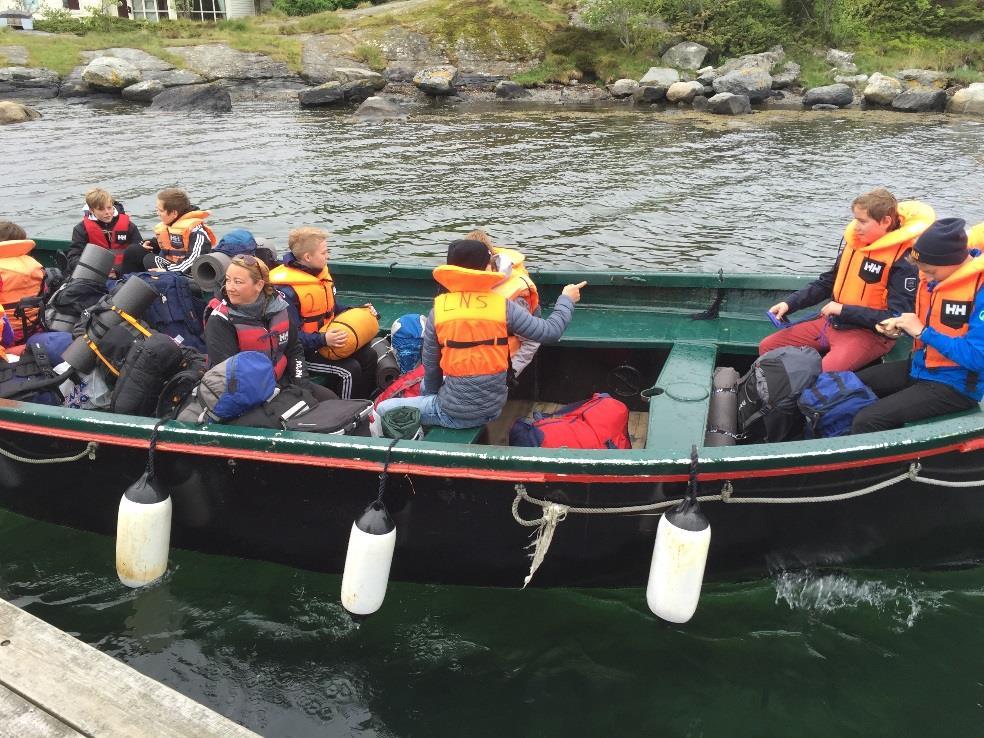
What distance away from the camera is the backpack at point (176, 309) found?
545cm

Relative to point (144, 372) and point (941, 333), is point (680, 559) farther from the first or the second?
point (144, 372)

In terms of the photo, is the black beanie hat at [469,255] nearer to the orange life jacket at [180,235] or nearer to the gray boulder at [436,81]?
the orange life jacket at [180,235]

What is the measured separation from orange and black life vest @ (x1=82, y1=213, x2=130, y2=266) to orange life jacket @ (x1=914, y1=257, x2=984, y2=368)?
5.77 meters

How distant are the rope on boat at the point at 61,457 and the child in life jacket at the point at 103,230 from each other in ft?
6.80

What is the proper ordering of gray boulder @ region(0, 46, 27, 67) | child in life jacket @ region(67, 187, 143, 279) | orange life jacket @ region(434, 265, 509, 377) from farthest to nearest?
gray boulder @ region(0, 46, 27, 67)
child in life jacket @ region(67, 187, 143, 279)
orange life jacket @ region(434, 265, 509, 377)

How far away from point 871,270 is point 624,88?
26.3m

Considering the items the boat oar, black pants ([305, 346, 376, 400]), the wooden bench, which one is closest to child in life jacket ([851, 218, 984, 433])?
the wooden bench

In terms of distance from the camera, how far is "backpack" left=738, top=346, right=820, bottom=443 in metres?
4.71

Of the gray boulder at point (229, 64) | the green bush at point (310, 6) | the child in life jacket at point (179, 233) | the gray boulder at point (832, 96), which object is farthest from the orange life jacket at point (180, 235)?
the green bush at point (310, 6)

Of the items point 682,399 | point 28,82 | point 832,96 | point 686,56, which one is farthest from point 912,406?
point 28,82

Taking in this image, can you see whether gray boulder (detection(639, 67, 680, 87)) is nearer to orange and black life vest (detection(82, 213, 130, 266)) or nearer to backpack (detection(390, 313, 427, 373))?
orange and black life vest (detection(82, 213, 130, 266))

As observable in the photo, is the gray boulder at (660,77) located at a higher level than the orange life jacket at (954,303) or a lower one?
higher

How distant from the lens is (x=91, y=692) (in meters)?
3.51

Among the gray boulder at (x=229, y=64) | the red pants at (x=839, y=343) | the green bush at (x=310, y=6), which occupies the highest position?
the green bush at (x=310, y=6)
